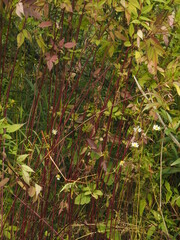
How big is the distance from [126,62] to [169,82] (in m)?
0.23

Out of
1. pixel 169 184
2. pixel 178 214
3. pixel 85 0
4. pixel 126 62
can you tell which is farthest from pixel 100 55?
pixel 178 214

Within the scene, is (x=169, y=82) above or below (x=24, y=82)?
above

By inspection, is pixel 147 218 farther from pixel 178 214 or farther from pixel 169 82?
pixel 169 82

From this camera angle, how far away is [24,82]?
258 cm

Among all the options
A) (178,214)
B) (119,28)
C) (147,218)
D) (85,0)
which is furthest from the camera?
(178,214)

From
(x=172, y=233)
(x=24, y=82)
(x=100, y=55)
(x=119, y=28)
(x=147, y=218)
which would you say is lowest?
(x=172, y=233)

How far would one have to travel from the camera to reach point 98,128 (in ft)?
6.89

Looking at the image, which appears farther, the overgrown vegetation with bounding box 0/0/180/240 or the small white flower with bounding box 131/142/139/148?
the small white flower with bounding box 131/142/139/148

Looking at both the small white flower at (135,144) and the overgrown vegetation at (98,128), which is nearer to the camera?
the overgrown vegetation at (98,128)

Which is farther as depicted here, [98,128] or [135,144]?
[98,128]

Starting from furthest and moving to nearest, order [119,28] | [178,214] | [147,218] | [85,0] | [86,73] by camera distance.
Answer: [86,73] → [178,214] → [147,218] → [119,28] → [85,0]

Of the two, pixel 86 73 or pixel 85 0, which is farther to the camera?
pixel 86 73

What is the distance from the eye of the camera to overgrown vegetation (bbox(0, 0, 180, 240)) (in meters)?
1.80

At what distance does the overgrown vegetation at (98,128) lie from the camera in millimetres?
1800
